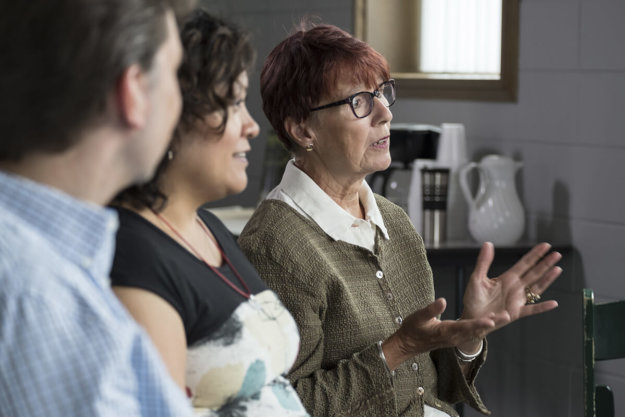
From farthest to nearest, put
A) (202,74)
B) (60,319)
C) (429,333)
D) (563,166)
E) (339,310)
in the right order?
(563,166), (339,310), (429,333), (202,74), (60,319)

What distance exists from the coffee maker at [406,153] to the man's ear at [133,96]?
2.66 meters

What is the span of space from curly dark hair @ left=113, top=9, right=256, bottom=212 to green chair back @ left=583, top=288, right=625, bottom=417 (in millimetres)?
973

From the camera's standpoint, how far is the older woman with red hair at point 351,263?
1.77 metres

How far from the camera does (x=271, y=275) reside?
5.85 feet

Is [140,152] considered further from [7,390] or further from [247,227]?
[247,227]

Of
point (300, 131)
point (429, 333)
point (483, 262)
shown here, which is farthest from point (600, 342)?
point (300, 131)

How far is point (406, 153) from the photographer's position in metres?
Result: 3.54

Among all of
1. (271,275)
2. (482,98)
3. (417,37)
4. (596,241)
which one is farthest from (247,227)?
(417,37)

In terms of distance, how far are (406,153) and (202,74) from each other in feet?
7.54

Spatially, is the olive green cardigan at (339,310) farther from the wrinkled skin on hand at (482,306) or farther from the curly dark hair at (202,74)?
the curly dark hair at (202,74)

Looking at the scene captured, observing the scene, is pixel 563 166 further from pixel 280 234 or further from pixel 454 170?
pixel 280 234

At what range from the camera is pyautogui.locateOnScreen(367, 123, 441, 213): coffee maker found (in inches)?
139

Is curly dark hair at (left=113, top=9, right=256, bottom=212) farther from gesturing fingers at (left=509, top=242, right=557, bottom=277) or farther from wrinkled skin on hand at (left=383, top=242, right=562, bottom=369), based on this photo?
gesturing fingers at (left=509, top=242, right=557, bottom=277)

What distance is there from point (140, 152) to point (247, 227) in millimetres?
1048
